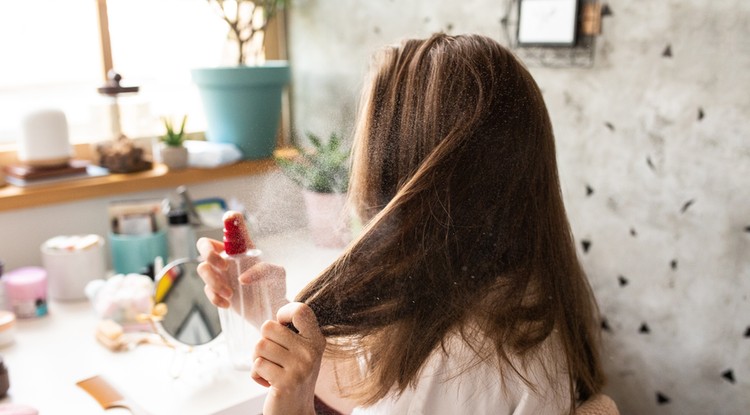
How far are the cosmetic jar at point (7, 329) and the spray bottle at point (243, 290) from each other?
526mm

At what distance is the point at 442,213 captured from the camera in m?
0.57

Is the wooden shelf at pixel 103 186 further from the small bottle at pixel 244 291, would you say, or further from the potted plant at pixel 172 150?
the small bottle at pixel 244 291

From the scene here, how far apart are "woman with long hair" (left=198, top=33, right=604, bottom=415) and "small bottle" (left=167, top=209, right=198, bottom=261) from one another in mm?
778

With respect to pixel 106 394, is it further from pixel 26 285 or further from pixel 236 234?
pixel 236 234

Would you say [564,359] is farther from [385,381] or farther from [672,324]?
[672,324]

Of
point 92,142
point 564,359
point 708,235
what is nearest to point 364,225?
point 564,359

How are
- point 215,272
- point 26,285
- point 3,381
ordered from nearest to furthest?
point 215,272 < point 3,381 < point 26,285

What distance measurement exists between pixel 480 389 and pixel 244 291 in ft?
0.91

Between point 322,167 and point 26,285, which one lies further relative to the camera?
point 26,285

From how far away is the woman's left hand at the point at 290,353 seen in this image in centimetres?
56

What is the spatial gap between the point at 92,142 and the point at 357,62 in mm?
695

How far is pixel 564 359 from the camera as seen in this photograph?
729 millimetres

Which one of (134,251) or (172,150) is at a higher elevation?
(172,150)

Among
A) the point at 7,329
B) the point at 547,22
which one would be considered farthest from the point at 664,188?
the point at 7,329
